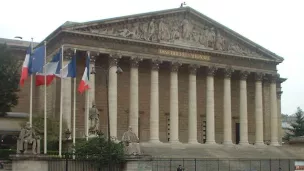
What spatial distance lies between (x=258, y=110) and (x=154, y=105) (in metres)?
14.7

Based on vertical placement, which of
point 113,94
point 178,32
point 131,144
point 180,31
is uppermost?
point 180,31

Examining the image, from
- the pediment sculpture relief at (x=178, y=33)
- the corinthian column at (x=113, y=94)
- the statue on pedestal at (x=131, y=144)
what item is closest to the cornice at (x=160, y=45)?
the pediment sculpture relief at (x=178, y=33)

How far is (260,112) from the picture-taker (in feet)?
193

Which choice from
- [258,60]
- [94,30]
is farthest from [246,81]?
[94,30]

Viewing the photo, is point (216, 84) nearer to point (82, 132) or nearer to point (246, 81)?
point (246, 81)

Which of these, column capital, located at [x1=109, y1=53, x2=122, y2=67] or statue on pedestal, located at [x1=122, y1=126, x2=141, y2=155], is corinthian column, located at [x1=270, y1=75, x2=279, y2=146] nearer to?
column capital, located at [x1=109, y1=53, x2=122, y2=67]

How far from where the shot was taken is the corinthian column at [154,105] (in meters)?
50.8

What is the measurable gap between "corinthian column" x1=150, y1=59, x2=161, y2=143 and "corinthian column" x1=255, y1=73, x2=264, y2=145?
46.2ft

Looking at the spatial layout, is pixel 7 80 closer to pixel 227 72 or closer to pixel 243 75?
pixel 227 72

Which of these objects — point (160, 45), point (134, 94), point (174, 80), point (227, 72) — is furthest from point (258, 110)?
point (134, 94)

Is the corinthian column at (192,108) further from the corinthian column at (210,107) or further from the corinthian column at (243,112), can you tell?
the corinthian column at (243,112)

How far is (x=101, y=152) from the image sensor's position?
28578 millimetres

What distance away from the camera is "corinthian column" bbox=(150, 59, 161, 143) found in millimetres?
50781

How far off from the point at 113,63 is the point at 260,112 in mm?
19987
